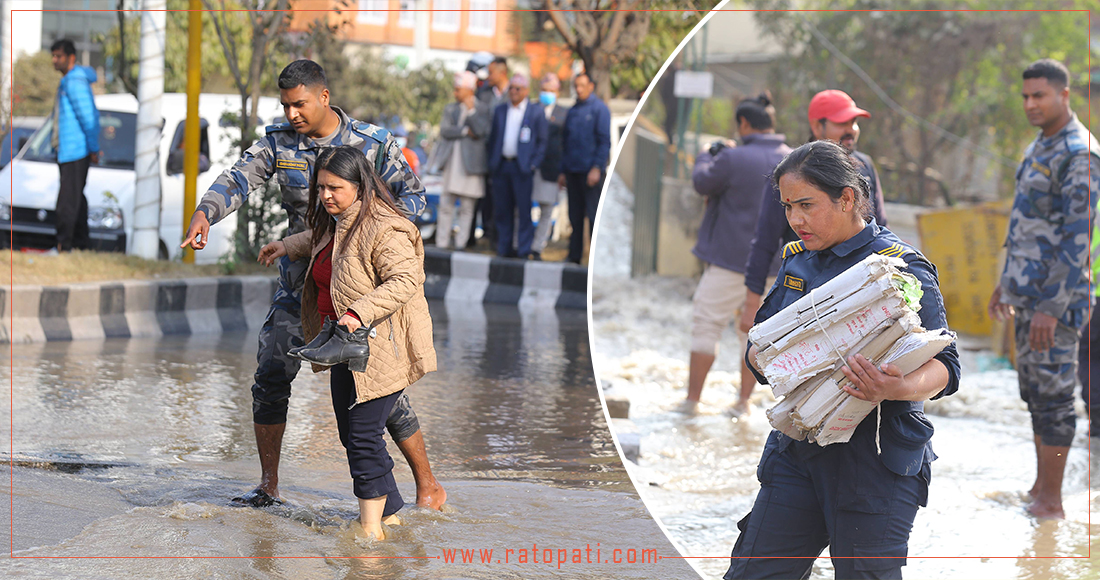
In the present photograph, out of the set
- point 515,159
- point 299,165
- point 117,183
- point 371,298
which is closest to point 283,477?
point 299,165

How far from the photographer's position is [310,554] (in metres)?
3.53

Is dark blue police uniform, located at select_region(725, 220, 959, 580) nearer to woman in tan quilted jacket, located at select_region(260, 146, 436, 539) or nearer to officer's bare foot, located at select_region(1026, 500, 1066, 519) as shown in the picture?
woman in tan quilted jacket, located at select_region(260, 146, 436, 539)

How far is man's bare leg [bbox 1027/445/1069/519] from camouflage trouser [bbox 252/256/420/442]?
276 centimetres

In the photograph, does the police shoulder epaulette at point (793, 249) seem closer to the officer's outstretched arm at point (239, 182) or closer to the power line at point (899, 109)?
the officer's outstretched arm at point (239, 182)

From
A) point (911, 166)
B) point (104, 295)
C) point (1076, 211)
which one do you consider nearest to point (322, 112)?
point (1076, 211)

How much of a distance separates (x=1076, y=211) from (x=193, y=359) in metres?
4.62

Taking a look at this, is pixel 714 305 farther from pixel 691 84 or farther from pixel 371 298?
pixel 691 84

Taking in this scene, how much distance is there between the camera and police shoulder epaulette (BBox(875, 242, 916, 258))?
104 inches

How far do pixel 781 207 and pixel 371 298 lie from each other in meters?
2.50

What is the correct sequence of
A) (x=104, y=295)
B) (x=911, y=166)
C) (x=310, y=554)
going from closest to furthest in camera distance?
(x=310, y=554) < (x=104, y=295) < (x=911, y=166)

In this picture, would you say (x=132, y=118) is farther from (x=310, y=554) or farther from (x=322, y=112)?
(x=310, y=554)

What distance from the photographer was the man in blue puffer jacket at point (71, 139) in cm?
874

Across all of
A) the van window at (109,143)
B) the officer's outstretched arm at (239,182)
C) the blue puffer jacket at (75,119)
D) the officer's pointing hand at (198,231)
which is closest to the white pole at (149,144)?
the blue puffer jacket at (75,119)

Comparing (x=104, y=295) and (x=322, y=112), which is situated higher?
(x=322, y=112)
